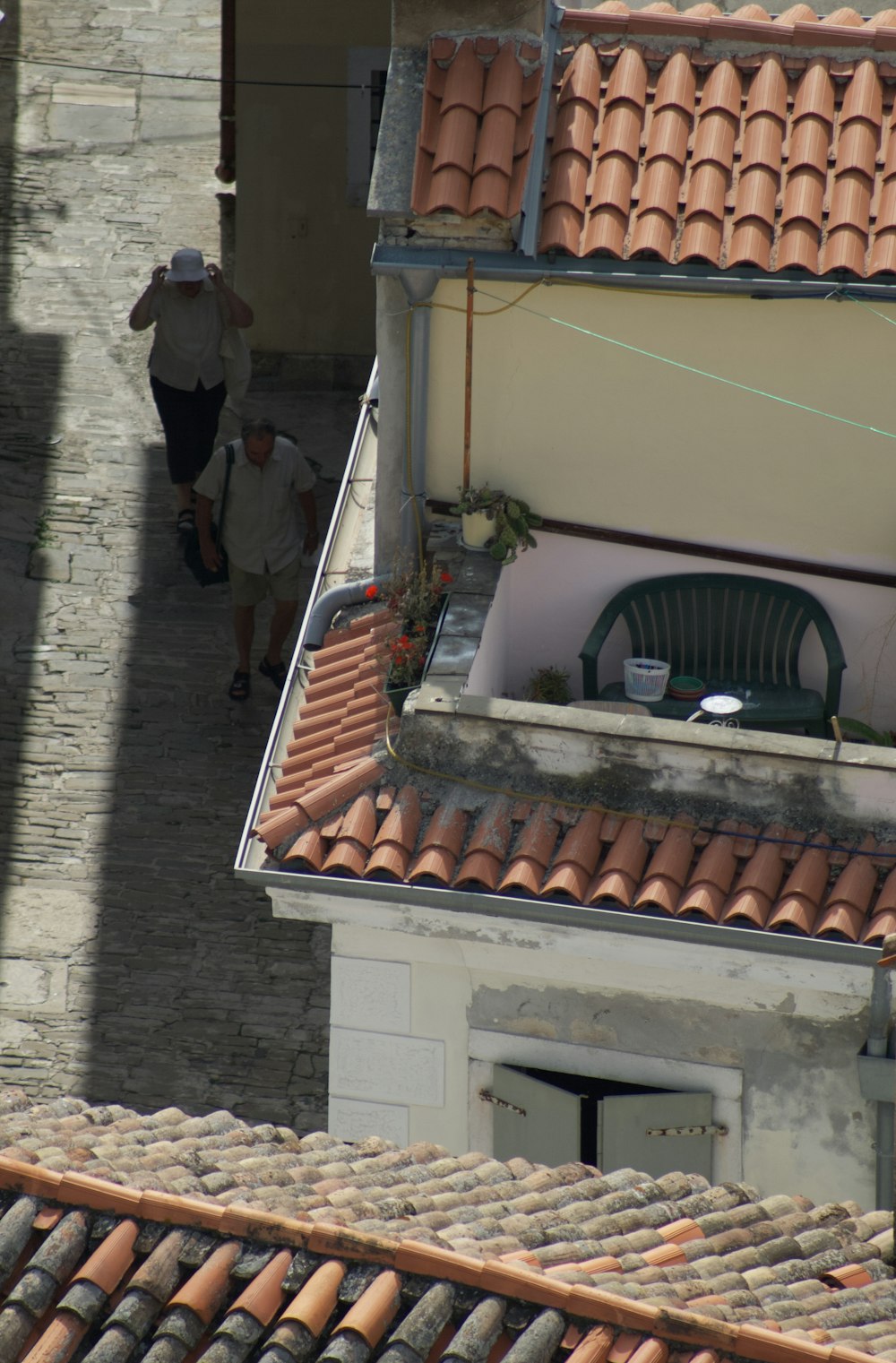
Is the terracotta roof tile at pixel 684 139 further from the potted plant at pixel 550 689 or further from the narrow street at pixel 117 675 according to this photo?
the narrow street at pixel 117 675

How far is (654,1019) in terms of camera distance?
932 cm

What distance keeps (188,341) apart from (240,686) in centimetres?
252

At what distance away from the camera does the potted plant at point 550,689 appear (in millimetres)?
10836

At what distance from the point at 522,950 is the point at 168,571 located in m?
7.54

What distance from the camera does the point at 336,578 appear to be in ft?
36.9

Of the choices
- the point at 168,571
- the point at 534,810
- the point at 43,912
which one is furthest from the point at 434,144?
the point at 168,571

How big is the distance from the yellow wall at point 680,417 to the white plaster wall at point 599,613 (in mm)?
167

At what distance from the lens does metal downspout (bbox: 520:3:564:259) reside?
385 inches

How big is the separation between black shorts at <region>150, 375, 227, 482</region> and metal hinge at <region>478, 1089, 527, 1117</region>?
281 inches

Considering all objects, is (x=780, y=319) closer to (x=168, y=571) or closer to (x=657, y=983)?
(x=657, y=983)

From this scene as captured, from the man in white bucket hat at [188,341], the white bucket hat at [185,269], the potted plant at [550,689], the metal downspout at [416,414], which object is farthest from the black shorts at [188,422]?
the potted plant at [550,689]

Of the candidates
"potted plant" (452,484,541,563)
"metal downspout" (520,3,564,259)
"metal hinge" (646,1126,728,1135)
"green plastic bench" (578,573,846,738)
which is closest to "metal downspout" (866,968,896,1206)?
"metal hinge" (646,1126,728,1135)

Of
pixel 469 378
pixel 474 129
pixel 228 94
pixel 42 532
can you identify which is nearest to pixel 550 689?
pixel 469 378

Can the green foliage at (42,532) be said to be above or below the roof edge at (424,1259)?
above
